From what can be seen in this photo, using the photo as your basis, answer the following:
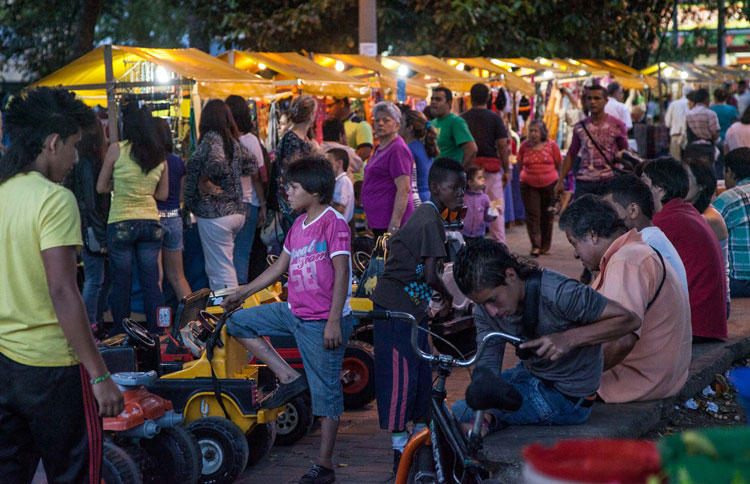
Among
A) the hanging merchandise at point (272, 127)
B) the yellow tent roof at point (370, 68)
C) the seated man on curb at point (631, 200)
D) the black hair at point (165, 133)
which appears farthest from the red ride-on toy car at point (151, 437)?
the yellow tent roof at point (370, 68)

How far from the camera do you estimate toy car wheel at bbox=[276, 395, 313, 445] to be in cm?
587

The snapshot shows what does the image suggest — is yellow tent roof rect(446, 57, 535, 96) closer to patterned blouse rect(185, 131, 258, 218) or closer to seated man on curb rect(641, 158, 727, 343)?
patterned blouse rect(185, 131, 258, 218)

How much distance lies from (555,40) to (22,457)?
834 inches

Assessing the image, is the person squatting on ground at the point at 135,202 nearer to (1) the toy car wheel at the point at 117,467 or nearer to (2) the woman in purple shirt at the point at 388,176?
(2) the woman in purple shirt at the point at 388,176

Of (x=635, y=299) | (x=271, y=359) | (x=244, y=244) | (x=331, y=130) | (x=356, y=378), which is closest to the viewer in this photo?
(x=635, y=299)

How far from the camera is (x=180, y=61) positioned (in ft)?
32.4

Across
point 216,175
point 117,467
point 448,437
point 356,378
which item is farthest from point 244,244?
point 448,437

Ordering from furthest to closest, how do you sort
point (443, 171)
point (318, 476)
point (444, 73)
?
point (444, 73) → point (443, 171) → point (318, 476)

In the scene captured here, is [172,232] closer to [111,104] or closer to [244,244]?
[244,244]

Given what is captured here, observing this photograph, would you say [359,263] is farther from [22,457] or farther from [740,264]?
[22,457]

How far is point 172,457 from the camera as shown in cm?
481

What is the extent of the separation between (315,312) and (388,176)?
278 cm

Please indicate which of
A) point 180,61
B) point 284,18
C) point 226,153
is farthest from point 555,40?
point 226,153

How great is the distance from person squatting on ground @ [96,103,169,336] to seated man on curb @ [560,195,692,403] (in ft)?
13.7
